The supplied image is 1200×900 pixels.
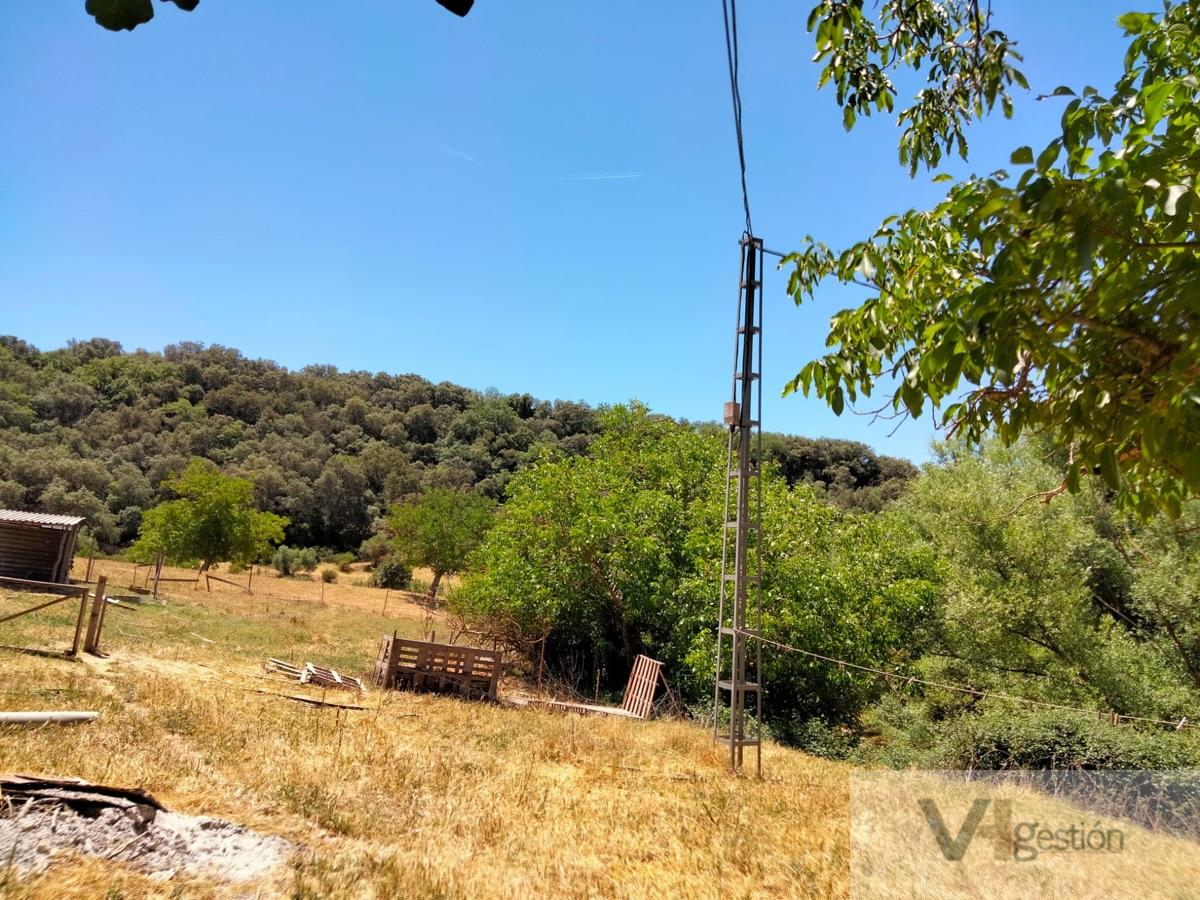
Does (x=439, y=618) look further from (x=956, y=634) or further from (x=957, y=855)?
(x=957, y=855)

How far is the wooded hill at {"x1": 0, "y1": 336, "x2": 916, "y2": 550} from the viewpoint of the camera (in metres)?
49.8

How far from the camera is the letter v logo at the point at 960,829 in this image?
5.35 metres

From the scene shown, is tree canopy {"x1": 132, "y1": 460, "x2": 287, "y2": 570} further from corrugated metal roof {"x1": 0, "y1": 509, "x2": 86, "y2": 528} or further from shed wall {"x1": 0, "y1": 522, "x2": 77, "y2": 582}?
corrugated metal roof {"x1": 0, "y1": 509, "x2": 86, "y2": 528}

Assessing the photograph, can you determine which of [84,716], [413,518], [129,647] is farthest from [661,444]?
[413,518]

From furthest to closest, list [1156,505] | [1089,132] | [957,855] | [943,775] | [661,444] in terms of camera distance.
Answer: [661,444], [943,775], [957,855], [1156,505], [1089,132]

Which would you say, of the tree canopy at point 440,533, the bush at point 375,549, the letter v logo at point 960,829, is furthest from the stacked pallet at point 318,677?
the bush at point 375,549

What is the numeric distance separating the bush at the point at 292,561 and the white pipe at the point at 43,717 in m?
40.6

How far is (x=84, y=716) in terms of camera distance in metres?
7.52

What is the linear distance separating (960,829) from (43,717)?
29.0 ft

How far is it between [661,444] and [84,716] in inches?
595

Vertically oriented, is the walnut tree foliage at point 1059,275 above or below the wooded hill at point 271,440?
below

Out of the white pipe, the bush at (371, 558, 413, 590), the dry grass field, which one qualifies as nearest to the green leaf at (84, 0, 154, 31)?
the dry grass field

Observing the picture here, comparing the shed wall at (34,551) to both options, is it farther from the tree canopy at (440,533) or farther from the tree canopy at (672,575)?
the tree canopy at (440,533)

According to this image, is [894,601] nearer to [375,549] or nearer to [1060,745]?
[1060,745]
